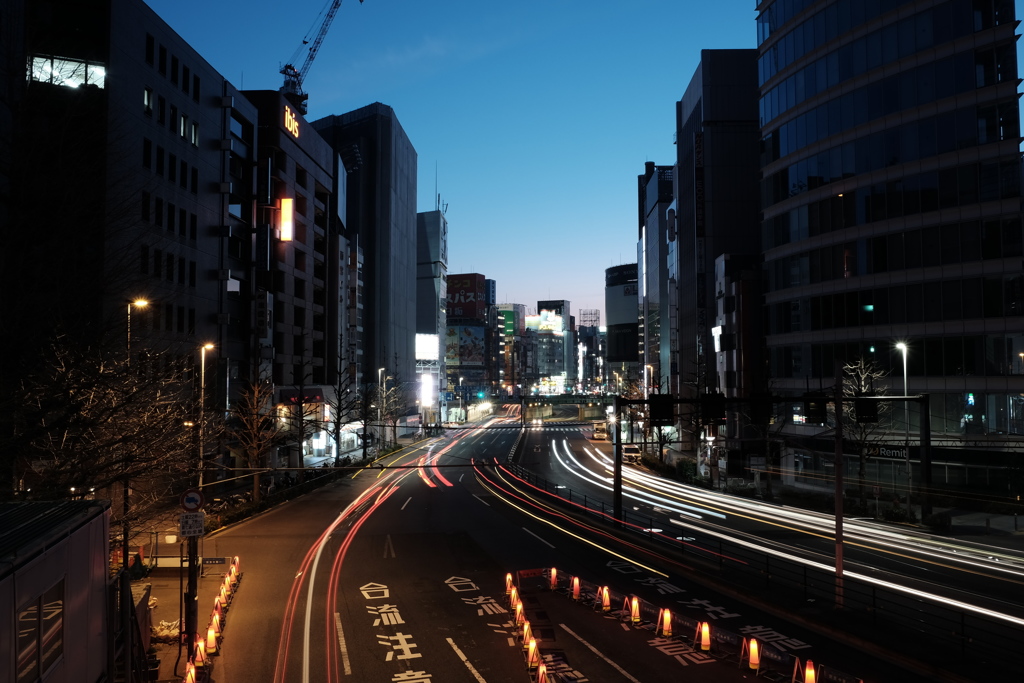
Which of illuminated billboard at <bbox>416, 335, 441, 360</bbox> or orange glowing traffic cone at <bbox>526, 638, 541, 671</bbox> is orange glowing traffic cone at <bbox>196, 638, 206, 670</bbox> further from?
illuminated billboard at <bbox>416, 335, 441, 360</bbox>

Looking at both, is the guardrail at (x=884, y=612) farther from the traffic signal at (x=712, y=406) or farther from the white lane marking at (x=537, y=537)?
the traffic signal at (x=712, y=406)

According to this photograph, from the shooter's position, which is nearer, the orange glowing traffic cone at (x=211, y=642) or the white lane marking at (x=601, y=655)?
the white lane marking at (x=601, y=655)

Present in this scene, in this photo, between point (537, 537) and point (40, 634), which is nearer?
point (40, 634)

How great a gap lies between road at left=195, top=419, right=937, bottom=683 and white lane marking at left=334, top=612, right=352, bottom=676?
62 mm

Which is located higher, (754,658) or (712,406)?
(712,406)

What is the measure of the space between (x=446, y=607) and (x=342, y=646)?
4.08m

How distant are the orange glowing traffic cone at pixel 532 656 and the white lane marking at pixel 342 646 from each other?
3.95 m

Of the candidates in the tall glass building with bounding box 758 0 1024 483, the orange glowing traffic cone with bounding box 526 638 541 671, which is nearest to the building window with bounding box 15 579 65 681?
the orange glowing traffic cone with bounding box 526 638 541 671

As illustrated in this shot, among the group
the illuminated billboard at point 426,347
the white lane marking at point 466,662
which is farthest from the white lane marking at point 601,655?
the illuminated billboard at point 426,347

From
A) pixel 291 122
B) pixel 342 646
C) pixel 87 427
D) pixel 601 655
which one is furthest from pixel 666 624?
pixel 291 122

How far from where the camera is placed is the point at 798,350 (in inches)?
2116

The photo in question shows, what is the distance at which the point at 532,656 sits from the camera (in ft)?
54.2

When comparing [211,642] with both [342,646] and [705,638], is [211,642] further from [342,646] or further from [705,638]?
[705,638]

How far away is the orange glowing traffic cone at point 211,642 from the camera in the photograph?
17828mm
